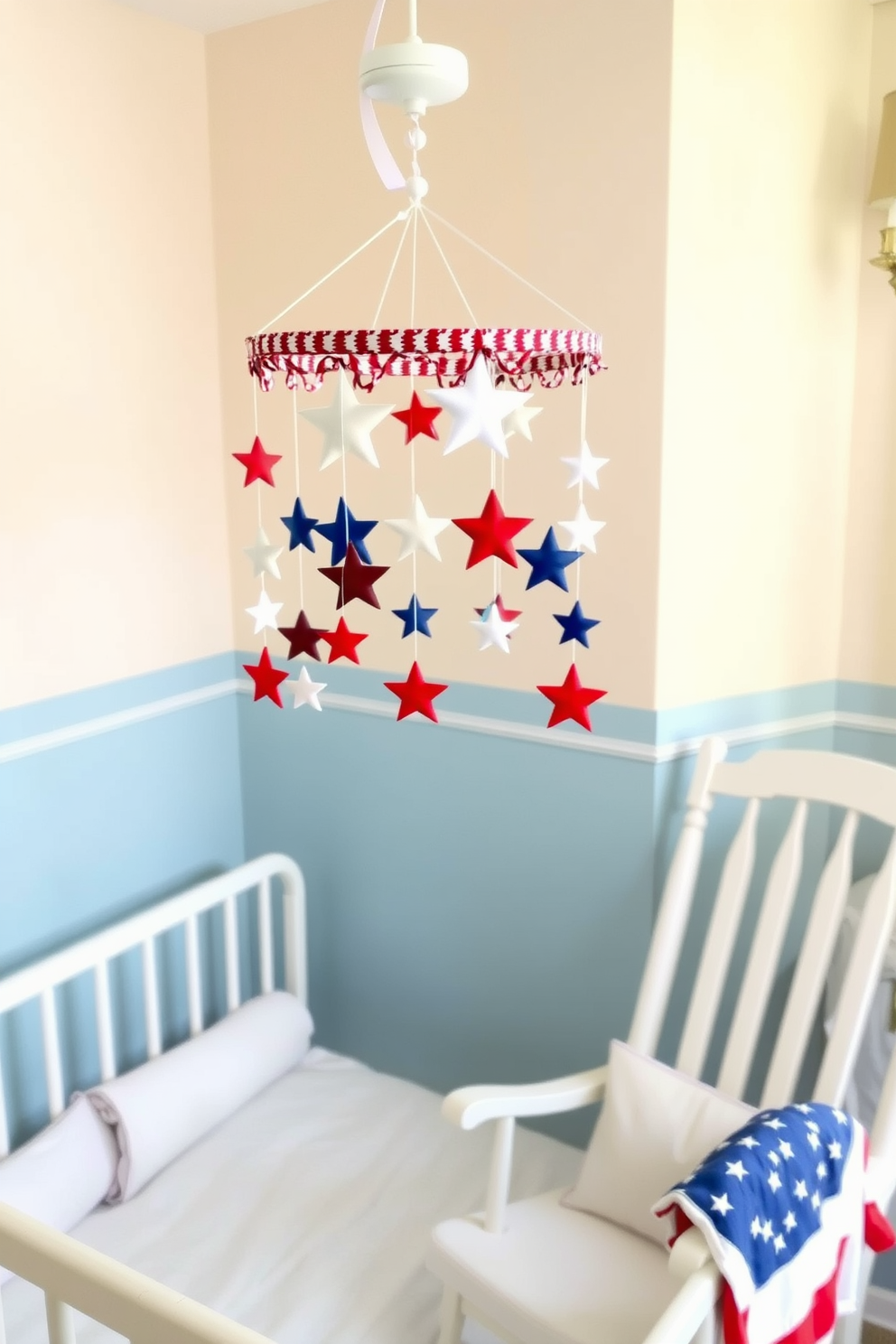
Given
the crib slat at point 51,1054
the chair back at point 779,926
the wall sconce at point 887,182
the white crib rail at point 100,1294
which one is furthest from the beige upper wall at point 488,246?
the white crib rail at point 100,1294

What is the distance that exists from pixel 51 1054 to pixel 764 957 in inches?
42.5

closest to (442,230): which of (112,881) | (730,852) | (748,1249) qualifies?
(730,852)

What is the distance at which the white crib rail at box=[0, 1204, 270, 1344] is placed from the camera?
1.01 meters

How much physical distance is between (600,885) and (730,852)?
0.27 metres

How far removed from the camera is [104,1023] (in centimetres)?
191

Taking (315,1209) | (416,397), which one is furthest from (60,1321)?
(416,397)

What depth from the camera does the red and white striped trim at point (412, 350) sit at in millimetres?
1086

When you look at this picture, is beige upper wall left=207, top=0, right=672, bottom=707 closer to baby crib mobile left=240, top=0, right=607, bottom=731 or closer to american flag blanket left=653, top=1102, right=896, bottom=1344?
baby crib mobile left=240, top=0, right=607, bottom=731

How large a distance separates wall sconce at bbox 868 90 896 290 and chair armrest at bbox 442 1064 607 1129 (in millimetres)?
1303

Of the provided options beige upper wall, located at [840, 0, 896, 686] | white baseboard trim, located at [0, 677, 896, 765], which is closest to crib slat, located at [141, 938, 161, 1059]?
white baseboard trim, located at [0, 677, 896, 765]

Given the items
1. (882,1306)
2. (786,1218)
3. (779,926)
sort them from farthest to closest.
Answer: (882,1306), (779,926), (786,1218)

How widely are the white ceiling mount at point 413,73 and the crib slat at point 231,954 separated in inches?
54.8

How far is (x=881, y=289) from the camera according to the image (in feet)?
6.61

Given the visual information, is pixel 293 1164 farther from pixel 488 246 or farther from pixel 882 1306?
pixel 488 246
